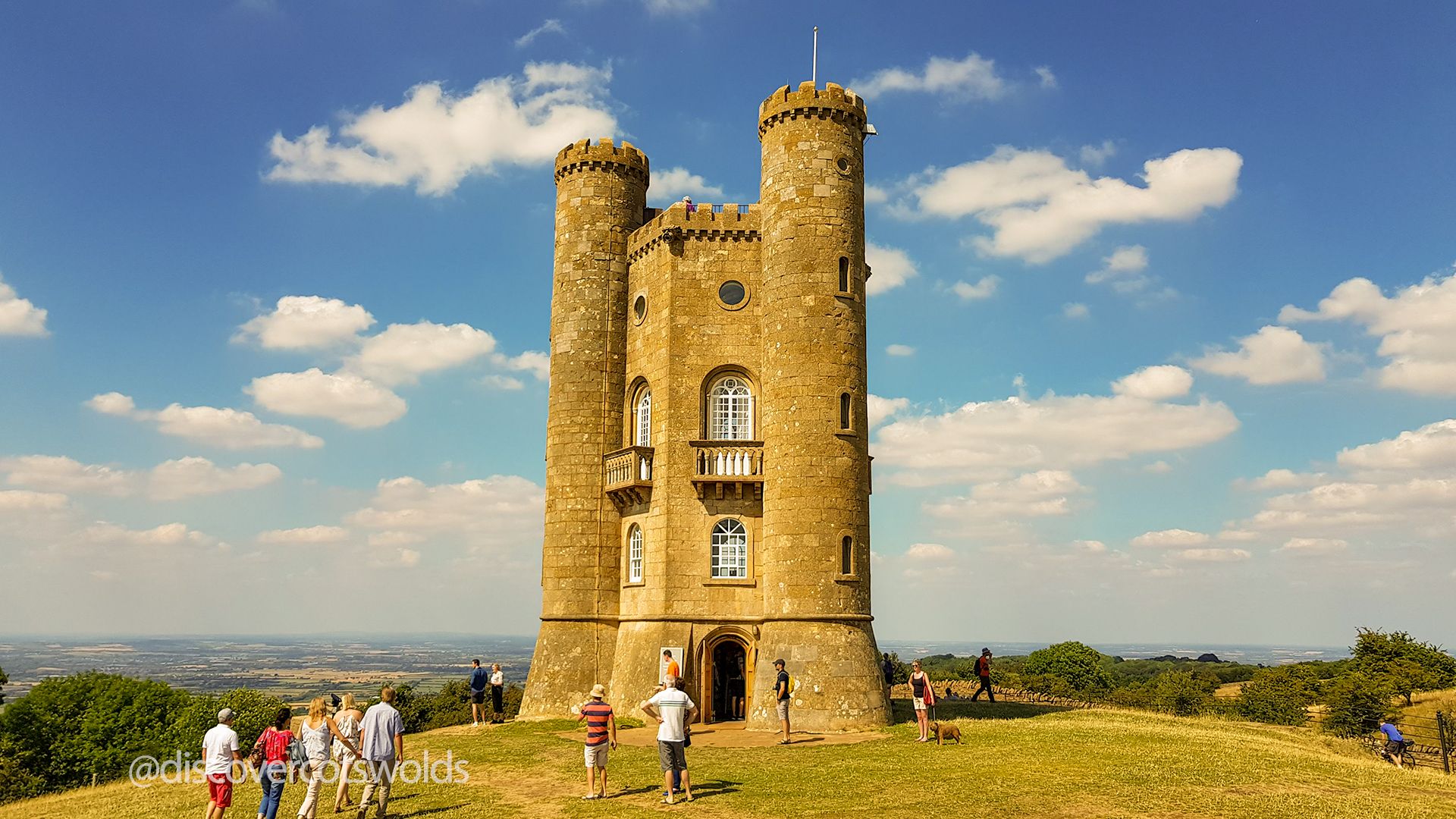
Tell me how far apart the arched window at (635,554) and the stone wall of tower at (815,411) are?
488cm

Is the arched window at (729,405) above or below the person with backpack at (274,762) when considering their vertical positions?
above

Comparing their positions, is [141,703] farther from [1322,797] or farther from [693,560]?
[1322,797]

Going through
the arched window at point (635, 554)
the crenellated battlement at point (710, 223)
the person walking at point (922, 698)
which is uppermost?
the crenellated battlement at point (710, 223)

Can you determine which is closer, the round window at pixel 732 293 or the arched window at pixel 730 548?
the arched window at pixel 730 548

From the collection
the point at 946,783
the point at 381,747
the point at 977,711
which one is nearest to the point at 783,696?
the point at 946,783

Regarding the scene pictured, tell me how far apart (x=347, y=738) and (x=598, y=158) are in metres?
24.4

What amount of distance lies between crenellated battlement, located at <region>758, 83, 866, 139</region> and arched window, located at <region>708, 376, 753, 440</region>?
834 cm

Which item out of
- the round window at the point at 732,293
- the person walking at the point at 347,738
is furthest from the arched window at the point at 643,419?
the person walking at the point at 347,738

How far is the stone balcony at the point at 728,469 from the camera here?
31234 mm

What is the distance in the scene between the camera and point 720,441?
31469mm

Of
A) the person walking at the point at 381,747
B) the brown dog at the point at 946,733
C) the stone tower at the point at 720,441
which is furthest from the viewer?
the stone tower at the point at 720,441

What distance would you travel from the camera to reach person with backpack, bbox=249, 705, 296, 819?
15.5 metres

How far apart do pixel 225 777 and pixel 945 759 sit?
47.1 ft

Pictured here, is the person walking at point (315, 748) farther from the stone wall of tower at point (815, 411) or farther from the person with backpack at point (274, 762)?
the stone wall of tower at point (815, 411)
